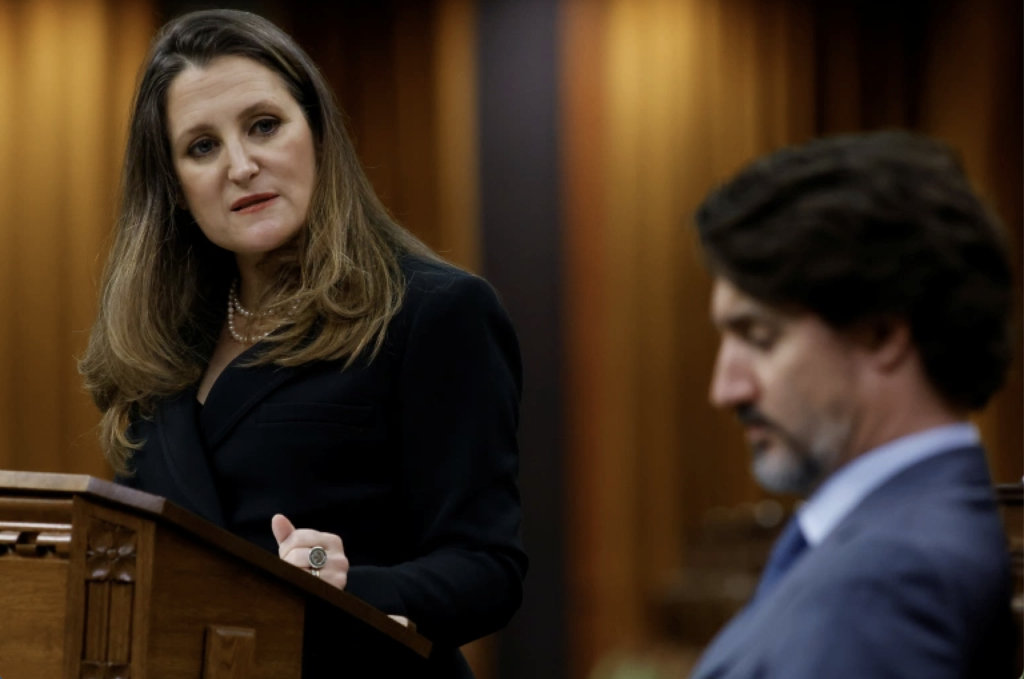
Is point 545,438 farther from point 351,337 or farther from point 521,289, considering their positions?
point 351,337

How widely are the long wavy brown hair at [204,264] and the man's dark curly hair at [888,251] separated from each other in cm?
103

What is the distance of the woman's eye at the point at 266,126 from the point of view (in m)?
2.36

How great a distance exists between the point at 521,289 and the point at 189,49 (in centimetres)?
402

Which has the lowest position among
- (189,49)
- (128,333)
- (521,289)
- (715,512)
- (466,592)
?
(715,512)

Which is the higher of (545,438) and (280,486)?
(280,486)

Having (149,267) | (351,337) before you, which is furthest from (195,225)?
(351,337)

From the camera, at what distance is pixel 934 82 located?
21.5 feet

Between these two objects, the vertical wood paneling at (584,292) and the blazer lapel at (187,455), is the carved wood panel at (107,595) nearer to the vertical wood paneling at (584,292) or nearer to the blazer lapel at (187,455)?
the blazer lapel at (187,455)

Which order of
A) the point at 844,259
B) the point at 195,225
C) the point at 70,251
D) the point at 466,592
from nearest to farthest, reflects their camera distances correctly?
the point at 844,259, the point at 466,592, the point at 195,225, the point at 70,251

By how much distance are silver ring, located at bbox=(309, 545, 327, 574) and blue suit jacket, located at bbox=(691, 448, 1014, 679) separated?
0.80m

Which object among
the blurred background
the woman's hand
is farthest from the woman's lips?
the blurred background

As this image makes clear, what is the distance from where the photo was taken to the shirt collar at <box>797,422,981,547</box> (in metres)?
1.24

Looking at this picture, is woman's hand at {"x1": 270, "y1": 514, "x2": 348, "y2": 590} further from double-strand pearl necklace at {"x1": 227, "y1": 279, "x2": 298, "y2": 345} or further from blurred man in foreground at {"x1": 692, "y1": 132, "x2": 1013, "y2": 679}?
blurred man in foreground at {"x1": 692, "y1": 132, "x2": 1013, "y2": 679}

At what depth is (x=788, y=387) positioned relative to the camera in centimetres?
126
